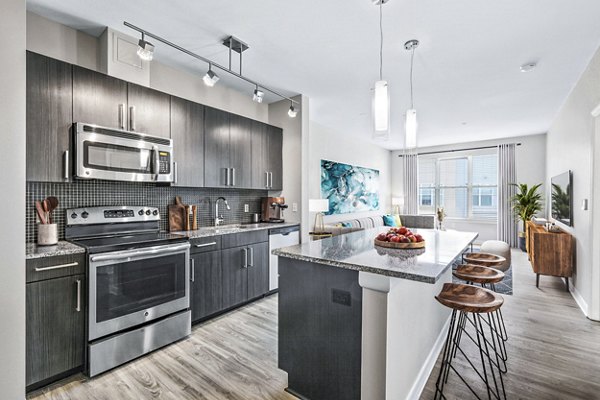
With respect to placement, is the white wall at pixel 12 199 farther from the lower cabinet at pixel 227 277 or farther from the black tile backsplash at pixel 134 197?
the lower cabinet at pixel 227 277

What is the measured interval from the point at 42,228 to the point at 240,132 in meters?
2.13

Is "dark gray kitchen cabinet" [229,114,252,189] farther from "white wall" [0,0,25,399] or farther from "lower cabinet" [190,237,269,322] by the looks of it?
"white wall" [0,0,25,399]

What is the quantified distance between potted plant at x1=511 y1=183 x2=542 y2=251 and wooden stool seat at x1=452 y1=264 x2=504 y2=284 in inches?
200

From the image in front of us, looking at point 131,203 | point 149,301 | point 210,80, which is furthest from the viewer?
point 131,203

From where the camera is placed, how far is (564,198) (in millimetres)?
4023

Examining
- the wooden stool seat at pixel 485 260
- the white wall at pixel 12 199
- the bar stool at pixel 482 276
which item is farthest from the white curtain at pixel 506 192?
the white wall at pixel 12 199

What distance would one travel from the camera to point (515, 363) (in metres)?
2.21

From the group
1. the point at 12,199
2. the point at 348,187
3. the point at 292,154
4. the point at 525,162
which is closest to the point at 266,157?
the point at 292,154

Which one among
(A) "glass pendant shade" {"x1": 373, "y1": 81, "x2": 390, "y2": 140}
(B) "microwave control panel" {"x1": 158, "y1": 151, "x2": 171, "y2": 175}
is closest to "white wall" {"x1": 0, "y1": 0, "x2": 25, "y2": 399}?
(B) "microwave control panel" {"x1": 158, "y1": 151, "x2": 171, "y2": 175}

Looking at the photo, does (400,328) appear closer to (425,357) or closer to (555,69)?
(425,357)

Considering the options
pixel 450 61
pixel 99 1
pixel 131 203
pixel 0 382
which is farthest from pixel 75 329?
pixel 450 61

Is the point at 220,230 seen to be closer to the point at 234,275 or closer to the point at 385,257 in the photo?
the point at 234,275

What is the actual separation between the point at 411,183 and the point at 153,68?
7.36 metres

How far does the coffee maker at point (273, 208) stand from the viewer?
406 centimetres
